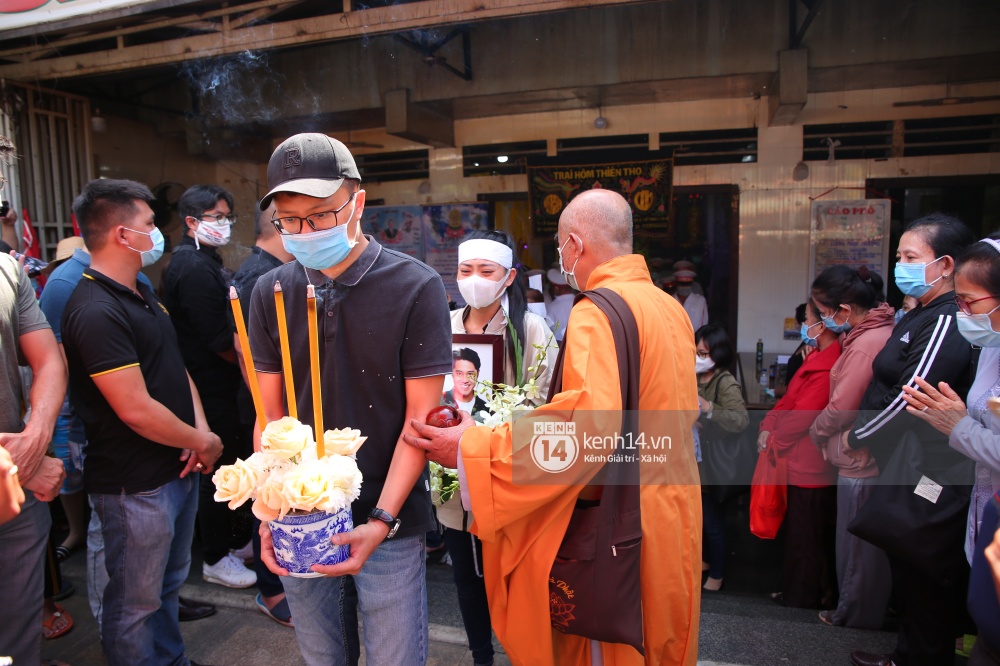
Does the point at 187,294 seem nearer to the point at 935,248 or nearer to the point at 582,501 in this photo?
the point at 582,501

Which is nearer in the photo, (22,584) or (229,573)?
(22,584)

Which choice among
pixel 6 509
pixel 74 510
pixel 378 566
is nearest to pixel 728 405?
pixel 378 566

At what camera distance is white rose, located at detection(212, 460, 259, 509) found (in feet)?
5.73

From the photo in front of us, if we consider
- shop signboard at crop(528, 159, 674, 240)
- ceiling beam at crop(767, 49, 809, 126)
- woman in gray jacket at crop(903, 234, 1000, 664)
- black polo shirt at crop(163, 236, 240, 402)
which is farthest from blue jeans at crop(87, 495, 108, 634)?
ceiling beam at crop(767, 49, 809, 126)

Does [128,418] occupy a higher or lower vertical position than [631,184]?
lower

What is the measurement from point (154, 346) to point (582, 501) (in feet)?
6.93

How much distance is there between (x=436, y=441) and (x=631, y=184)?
19.5 feet

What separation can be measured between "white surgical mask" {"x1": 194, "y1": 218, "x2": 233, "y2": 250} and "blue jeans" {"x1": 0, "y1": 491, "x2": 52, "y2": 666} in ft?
6.35

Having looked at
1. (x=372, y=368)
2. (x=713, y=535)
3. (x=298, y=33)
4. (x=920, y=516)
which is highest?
(x=298, y=33)

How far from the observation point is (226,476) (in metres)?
1.76

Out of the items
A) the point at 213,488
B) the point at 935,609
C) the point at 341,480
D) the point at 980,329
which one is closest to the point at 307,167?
the point at 341,480

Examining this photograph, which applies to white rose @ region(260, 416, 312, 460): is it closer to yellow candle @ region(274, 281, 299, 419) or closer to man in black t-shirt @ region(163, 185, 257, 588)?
yellow candle @ region(274, 281, 299, 419)

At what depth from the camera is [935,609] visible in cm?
297

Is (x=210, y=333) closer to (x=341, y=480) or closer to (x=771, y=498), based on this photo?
(x=341, y=480)
